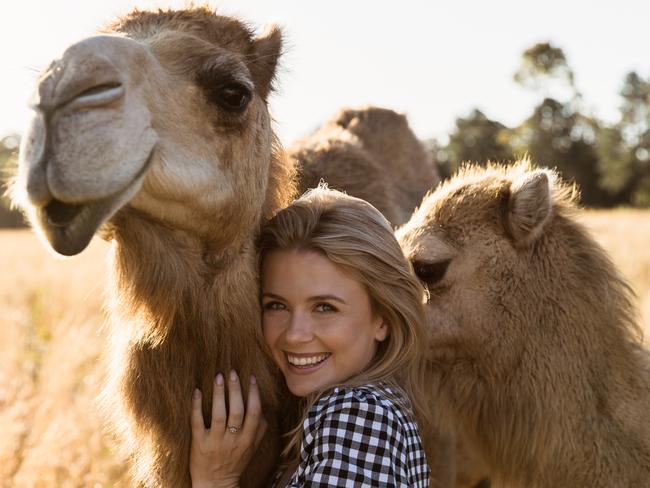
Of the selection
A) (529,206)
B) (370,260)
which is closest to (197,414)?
(370,260)

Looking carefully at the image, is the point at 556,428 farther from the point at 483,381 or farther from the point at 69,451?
the point at 69,451

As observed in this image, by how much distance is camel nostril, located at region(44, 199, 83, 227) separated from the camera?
7.52 feet

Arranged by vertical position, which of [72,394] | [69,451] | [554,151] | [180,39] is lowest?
[554,151]

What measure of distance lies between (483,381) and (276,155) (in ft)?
5.18

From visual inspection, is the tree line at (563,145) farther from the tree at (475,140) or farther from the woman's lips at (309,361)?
the woman's lips at (309,361)

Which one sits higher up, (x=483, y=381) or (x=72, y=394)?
(x=483, y=381)

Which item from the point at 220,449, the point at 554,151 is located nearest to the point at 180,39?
the point at 220,449

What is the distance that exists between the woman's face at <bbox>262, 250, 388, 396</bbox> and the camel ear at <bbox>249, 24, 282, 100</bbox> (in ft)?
2.95

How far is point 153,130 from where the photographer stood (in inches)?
100

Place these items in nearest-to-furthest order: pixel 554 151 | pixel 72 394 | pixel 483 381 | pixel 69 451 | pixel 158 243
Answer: pixel 158 243
pixel 483 381
pixel 69 451
pixel 72 394
pixel 554 151

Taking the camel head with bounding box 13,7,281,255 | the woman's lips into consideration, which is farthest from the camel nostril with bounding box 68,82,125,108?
the woman's lips

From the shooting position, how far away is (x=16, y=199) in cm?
250

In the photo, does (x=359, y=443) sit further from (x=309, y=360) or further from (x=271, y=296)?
(x=271, y=296)

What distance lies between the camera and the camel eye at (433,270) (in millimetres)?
3881
